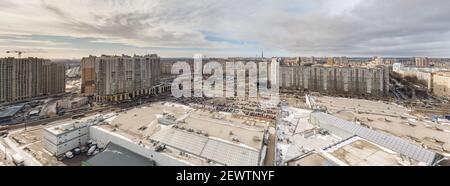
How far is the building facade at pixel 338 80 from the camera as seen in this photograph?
2067 cm

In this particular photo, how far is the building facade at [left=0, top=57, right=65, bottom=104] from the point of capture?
52.5 feet

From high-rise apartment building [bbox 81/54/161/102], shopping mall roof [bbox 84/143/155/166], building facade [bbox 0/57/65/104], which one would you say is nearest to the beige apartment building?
shopping mall roof [bbox 84/143/155/166]

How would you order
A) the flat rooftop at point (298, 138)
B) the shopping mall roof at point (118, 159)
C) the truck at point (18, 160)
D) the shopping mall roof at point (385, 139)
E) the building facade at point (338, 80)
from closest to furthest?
1. the shopping mall roof at point (385, 139)
2. the shopping mall roof at point (118, 159)
3. the flat rooftop at point (298, 138)
4. the truck at point (18, 160)
5. the building facade at point (338, 80)

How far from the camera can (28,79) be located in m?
17.6

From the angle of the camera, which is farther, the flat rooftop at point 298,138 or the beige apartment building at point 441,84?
the beige apartment building at point 441,84

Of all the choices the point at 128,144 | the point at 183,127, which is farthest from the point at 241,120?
the point at 128,144

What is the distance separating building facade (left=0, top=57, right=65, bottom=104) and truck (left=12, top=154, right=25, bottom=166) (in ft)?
37.4

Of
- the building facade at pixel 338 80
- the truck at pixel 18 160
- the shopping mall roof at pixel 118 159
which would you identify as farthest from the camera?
the building facade at pixel 338 80

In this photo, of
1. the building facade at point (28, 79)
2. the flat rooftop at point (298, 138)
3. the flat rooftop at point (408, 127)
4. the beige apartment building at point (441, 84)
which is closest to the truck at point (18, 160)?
the flat rooftop at point (298, 138)

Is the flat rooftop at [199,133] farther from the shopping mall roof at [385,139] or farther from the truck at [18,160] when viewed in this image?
the truck at [18,160]

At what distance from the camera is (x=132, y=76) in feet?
65.0

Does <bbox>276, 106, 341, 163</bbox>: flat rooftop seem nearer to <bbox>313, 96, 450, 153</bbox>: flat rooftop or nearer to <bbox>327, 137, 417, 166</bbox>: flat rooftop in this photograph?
<bbox>327, 137, 417, 166</bbox>: flat rooftop

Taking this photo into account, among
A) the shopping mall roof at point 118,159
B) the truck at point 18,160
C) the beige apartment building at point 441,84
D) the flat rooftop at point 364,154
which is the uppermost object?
the beige apartment building at point 441,84

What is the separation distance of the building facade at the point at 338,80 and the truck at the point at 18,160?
22330 mm
